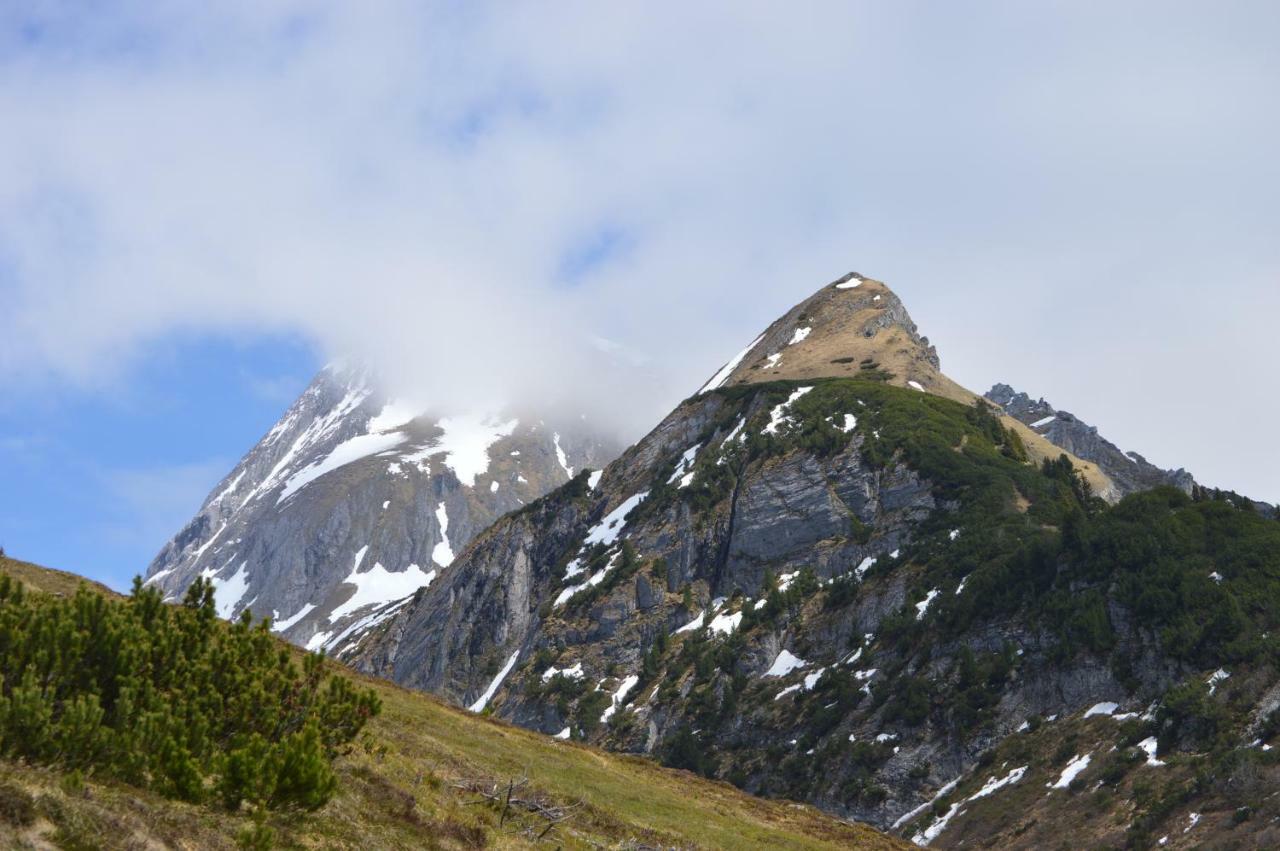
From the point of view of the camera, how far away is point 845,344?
149500 mm

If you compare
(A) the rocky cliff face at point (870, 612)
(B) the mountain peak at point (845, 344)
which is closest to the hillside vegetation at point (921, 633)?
(A) the rocky cliff face at point (870, 612)

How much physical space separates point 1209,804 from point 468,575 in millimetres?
111952

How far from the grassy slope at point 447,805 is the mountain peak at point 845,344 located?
96351mm

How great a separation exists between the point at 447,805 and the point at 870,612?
6646 centimetres

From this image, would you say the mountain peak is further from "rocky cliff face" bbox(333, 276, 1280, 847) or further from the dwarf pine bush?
the dwarf pine bush

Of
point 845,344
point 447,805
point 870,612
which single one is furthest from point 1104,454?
point 447,805

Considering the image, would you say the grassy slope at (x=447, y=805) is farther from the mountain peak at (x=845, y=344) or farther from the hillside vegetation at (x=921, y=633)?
the mountain peak at (x=845, y=344)

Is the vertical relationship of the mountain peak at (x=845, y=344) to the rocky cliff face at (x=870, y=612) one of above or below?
above

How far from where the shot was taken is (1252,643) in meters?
53.8

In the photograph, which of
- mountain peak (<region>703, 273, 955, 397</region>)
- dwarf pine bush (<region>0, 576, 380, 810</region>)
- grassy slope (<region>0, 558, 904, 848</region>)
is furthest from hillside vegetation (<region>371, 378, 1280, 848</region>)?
dwarf pine bush (<region>0, 576, 380, 810</region>)

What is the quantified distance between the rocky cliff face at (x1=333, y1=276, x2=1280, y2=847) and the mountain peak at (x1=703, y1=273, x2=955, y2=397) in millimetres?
1223

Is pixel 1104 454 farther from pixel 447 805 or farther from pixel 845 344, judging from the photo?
pixel 447 805

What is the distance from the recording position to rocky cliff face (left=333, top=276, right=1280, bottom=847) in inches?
2255

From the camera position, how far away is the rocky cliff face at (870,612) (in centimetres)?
5728
